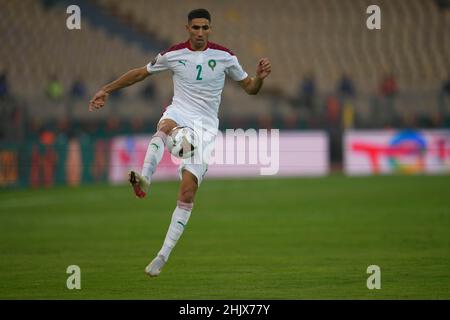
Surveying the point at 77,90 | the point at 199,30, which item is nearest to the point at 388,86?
the point at 77,90

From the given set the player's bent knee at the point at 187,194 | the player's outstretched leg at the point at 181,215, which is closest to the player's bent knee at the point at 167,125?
the player's outstretched leg at the point at 181,215

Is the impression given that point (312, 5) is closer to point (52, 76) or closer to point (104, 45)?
point (104, 45)

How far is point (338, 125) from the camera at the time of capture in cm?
3036

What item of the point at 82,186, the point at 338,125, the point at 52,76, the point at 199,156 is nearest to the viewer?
the point at 199,156

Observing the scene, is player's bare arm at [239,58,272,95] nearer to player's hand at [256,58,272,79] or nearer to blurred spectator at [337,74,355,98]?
player's hand at [256,58,272,79]

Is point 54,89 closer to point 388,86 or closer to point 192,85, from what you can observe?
point 388,86

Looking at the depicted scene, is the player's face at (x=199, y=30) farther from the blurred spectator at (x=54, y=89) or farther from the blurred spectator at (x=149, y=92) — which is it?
the blurred spectator at (x=149, y=92)

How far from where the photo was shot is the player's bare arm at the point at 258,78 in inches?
390

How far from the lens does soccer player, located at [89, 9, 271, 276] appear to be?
989cm

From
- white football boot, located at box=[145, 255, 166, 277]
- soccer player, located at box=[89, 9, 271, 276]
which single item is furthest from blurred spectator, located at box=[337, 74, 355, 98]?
white football boot, located at box=[145, 255, 166, 277]

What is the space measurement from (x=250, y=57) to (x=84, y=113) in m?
7.85

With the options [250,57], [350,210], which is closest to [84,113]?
[250,57]

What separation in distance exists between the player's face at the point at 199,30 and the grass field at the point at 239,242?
258 centimetres

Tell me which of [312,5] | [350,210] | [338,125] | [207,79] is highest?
[312,5]
